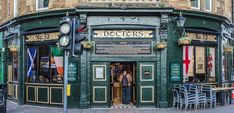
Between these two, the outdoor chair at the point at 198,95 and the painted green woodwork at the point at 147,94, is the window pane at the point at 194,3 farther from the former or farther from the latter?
the painted green woodwork at the point at 147,94

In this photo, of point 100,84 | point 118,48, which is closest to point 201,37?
point 118,48

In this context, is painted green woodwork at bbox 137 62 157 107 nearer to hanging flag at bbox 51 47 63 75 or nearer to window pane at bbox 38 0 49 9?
hanging flag at bbox 51 47 63 75

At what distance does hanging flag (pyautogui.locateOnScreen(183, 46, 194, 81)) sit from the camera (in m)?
19.0

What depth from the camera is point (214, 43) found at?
20.3 metres

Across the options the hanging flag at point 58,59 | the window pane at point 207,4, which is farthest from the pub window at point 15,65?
the window pane at point 207,4

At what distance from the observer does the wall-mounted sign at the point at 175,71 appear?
18.3 meters

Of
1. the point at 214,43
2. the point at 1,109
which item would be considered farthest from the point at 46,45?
the point at 214,43

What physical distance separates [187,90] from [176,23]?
291 centimetres

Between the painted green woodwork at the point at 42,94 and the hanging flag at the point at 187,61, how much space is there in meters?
6.22

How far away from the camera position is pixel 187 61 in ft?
62.6

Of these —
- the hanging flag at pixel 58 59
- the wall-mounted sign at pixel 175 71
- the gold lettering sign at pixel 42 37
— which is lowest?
the wall-mounted sign at pixel 175 71

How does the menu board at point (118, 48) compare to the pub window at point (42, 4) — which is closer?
the menu board at point (118, 48)

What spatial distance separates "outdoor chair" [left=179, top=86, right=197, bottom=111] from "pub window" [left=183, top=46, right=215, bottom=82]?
1361 mm

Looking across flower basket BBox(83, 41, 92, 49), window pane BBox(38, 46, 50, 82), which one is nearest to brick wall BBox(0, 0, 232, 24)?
flower basket BBox(83, 41, 92, 49)
